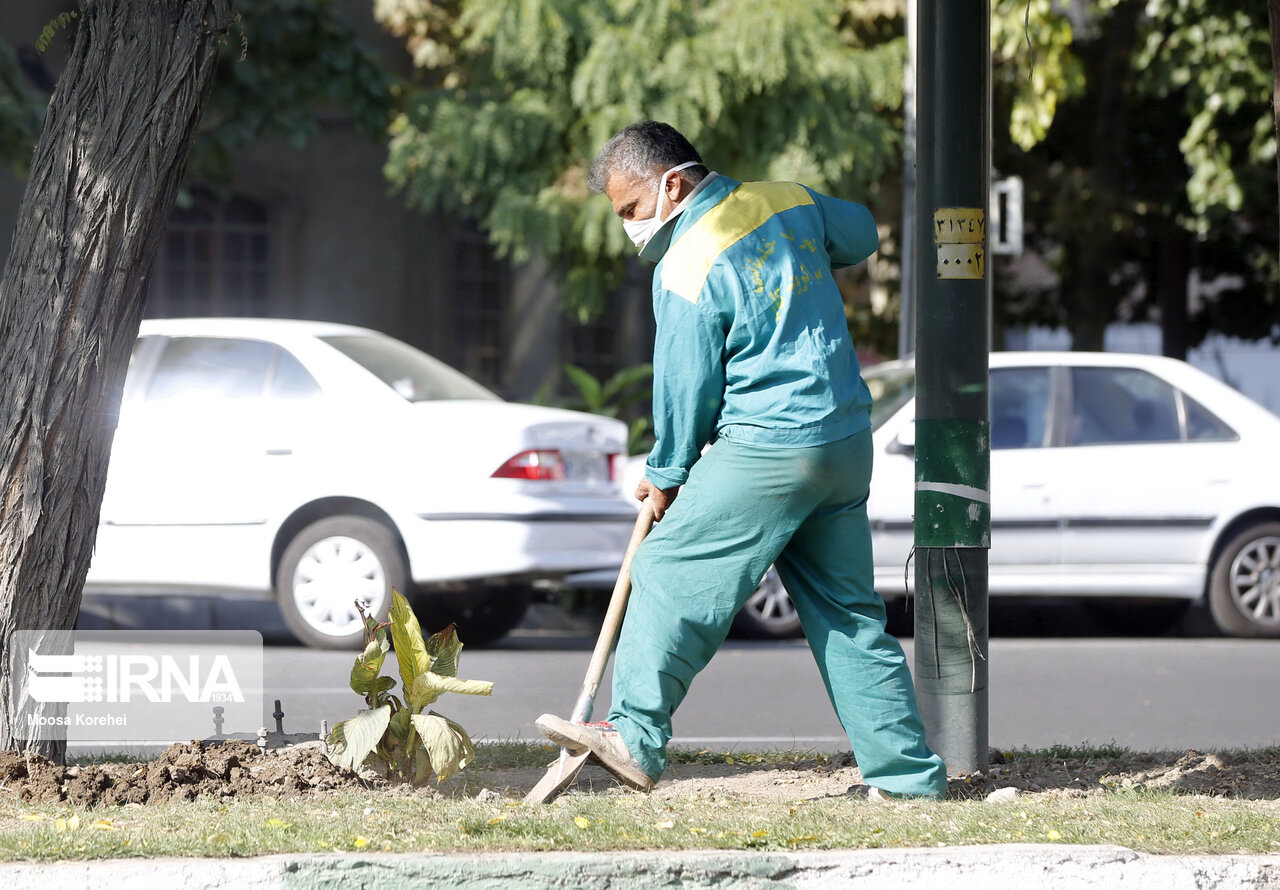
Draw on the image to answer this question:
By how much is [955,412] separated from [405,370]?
15.6 feet

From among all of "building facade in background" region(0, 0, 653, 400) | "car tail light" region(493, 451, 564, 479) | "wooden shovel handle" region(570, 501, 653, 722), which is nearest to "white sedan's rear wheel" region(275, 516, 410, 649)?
"car tail light" region(493, 451, 564, 479)

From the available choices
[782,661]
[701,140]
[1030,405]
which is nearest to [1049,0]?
[701,140]

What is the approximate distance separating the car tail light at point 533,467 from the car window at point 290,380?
1.06 metres

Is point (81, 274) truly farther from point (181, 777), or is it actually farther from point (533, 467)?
point (533, 467)

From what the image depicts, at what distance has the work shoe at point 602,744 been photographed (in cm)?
385

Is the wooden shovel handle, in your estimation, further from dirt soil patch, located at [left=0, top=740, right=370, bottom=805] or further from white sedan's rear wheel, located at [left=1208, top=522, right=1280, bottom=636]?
white sedan's rear wheel, located at [left=1208, top=522, right=1280, bottom=636]

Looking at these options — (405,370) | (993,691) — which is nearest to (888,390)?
(993,691)

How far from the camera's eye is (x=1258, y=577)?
8953 mm

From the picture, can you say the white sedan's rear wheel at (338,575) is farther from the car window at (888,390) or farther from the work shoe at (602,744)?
the work shoe at (602,744)

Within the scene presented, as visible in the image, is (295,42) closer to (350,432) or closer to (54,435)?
(350,432)

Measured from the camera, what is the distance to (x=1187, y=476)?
29.2ft

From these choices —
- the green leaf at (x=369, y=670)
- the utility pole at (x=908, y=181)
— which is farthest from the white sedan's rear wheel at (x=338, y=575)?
the utility pole at (x=908, y=181)

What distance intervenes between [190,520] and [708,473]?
4.87 metres

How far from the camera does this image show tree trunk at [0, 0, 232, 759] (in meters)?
4.20
